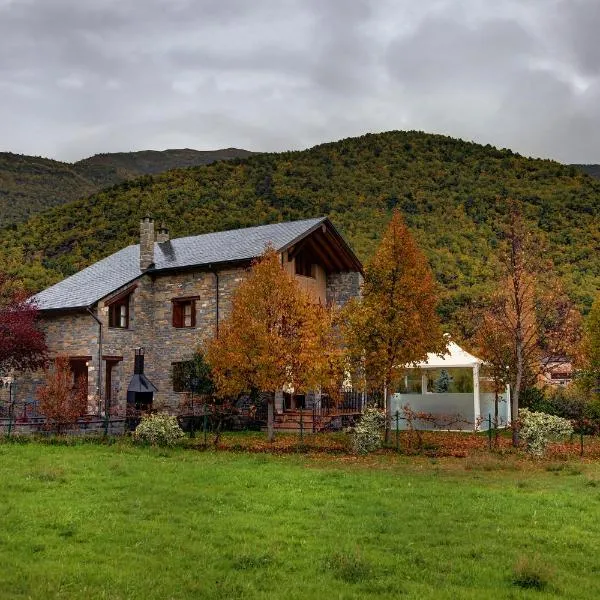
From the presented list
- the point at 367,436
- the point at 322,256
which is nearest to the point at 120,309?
the point at 322,256

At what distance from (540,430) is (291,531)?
1141 cm

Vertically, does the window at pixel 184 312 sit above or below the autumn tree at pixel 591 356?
above

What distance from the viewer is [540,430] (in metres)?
20.0

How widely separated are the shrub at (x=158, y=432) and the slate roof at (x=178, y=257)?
29.4 feet

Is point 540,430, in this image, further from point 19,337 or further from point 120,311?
point 19,337

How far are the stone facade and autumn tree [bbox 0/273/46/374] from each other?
1.22 meters

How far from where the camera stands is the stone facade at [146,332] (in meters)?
30.0

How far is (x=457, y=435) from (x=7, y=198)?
65.4 meters

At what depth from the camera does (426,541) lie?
33.6ft

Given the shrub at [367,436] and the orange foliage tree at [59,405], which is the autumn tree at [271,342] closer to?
the shrub at [367,436]

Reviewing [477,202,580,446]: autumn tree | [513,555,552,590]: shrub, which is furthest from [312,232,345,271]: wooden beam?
[513,555,552,590]: shrub

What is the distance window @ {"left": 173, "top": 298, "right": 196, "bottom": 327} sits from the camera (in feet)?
102

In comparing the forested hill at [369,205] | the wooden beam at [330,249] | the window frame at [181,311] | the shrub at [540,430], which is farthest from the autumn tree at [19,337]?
the forested hill at [369,205]

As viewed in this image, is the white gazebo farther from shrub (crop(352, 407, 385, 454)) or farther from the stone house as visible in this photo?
shrub (crop(352, 407, 385, 454))
